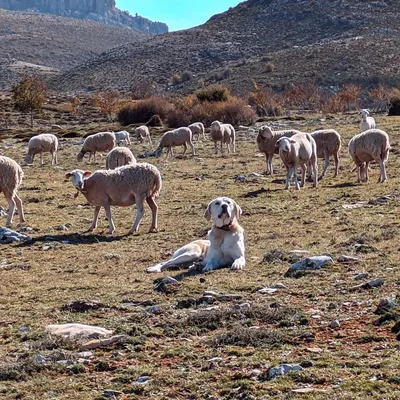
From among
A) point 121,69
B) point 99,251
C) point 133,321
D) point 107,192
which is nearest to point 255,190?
point 107,192

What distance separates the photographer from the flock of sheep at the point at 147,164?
611 inches

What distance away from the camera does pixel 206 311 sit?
8.36 m

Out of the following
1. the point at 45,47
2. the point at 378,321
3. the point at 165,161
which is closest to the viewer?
the point at 378,321

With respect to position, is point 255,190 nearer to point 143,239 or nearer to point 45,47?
point 143,239

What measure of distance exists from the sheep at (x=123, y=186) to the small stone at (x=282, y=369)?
30.5 ft

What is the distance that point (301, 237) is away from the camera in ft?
44.2

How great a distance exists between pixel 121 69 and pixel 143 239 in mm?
100854

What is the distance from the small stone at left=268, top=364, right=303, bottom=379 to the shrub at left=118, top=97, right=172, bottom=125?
179 feet

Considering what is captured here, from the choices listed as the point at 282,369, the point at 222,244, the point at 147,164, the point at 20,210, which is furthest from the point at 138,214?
the point at 282,369

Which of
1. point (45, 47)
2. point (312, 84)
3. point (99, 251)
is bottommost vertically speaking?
point (99, 251)

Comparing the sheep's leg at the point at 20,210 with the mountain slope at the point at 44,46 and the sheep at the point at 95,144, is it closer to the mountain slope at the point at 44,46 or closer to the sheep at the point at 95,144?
the sheep at the point at 95,144

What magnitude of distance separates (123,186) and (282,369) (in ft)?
31.6

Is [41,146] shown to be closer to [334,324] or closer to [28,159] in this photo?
[28,159]

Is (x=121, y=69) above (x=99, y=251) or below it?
above
